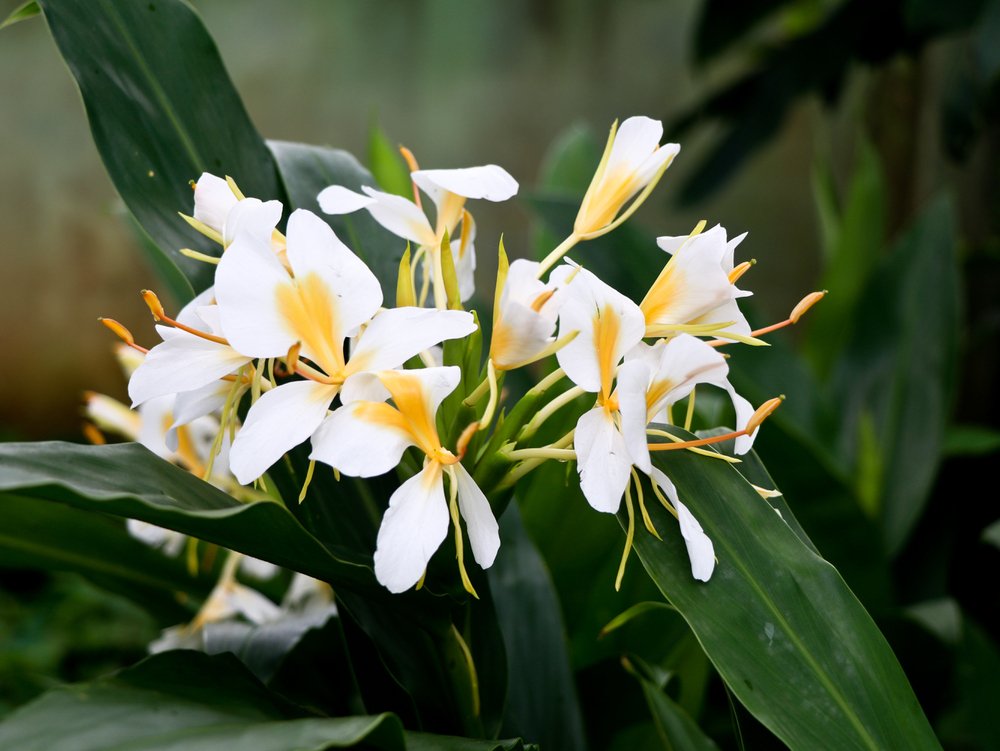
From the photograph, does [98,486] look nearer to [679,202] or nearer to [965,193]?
[679,202]

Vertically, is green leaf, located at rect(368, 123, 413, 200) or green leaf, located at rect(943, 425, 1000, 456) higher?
green leaf, located at rect(368, 123, 413, 200)

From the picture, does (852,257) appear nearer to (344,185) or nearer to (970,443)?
(970,443)

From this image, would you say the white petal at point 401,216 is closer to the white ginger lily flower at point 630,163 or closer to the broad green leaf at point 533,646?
the white ginger lily flower at point 630,163

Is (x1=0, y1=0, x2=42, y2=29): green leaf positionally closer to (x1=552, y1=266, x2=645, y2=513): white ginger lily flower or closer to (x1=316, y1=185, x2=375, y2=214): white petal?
(x1=316, y1=185, x2=375, y2=214): white petal

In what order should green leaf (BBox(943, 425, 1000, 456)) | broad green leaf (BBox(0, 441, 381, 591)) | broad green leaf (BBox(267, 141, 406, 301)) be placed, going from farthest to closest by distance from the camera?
green leaf (BBox(943, 425, 1000, 456)) < broad green leaf (BBox(267, 141, 406, 301)) < broad green leaf (BBox(0, 441, 381, 591))

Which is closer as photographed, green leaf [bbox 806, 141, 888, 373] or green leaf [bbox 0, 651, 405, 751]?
green leaf [bbox 0, 651, 405, 751]

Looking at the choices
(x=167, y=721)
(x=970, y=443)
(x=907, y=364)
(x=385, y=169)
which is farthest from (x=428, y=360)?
(x=970, y=443)

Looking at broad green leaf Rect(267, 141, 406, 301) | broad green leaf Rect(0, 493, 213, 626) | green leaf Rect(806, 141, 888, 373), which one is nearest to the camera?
broad green leaf Rect(0, 493, 213, 626)

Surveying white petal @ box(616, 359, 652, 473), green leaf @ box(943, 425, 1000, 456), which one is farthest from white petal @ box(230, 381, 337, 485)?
green leaf @ box(943, 425, 1000, 456)

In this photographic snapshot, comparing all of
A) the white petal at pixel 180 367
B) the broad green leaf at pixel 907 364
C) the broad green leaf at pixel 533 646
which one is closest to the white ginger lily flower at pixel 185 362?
the white petal at pixel 180 367
